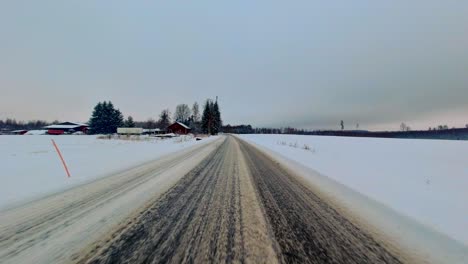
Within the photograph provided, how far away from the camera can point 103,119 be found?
192 ft

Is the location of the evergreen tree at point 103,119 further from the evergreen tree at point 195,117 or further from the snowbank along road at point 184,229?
the snowbank along road at point 184,229

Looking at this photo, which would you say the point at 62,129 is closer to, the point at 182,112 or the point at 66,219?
the point at 182,112

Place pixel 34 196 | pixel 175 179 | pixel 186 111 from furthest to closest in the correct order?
pixel 186 111
pixel 175 179
pixel 34 196

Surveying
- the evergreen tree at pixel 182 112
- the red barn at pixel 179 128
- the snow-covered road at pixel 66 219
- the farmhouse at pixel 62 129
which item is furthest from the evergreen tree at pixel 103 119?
the snow-covered road at pixel 66 219

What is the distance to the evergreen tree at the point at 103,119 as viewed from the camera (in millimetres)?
57941

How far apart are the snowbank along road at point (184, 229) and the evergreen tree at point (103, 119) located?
65486 millimetres

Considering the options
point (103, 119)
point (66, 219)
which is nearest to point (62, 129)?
point (103, 119)

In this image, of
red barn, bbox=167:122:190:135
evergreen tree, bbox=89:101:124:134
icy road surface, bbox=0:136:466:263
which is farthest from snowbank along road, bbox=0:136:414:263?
evergreen tree, bbox=89:101:124:134

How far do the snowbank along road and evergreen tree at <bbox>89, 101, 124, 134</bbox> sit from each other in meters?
65.5

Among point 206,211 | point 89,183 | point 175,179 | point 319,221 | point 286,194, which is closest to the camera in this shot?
point 319,221

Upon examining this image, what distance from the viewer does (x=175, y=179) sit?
550cm

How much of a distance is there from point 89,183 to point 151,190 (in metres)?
2.04

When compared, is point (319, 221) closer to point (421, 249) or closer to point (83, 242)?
→ point (421, 249)

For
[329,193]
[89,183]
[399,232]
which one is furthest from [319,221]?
[89,183]
